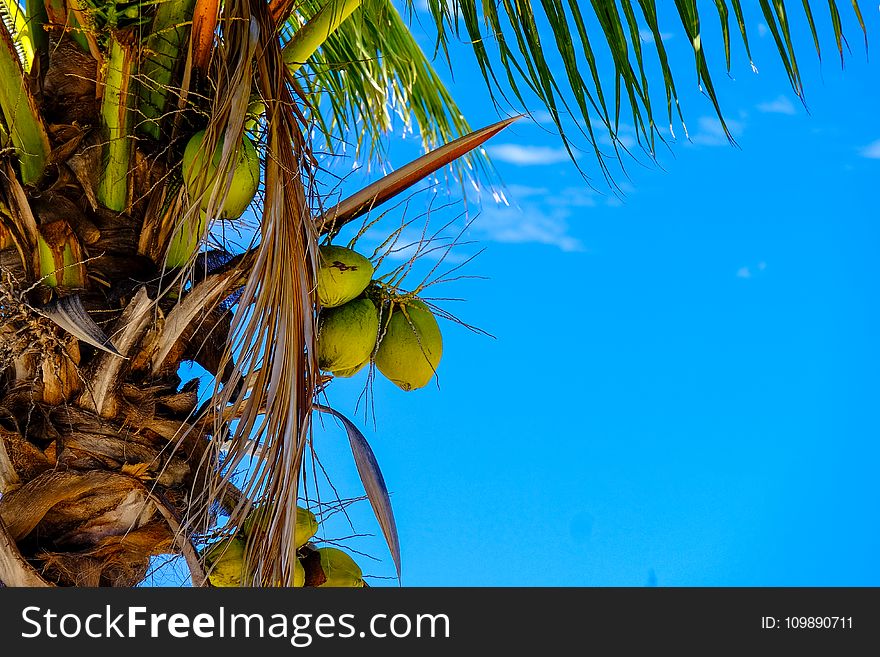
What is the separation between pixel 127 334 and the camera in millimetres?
1162

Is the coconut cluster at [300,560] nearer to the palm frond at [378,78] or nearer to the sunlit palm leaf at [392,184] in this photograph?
the sunlit palm leaf at [392,184]

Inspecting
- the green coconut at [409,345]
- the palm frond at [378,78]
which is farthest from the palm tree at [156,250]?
the palm frond at [378,78]

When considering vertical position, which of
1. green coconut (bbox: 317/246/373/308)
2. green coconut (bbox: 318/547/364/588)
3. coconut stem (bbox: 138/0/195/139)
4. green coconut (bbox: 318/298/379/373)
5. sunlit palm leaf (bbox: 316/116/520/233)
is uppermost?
coconut stem (bbox: 138/0/195/139)

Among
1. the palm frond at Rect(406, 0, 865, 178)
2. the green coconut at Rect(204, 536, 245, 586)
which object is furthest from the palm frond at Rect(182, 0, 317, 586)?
the palm frond at Rect(406, 0, 865, 178)

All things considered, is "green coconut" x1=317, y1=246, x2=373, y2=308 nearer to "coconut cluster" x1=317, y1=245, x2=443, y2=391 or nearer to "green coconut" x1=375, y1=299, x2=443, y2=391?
"coconut cluster" x1=317, y1=245, x2=443, y2=391

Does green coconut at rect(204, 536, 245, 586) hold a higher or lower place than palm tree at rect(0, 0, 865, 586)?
lower

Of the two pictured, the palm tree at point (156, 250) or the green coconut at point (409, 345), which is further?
the green coconut at point (409, 345)

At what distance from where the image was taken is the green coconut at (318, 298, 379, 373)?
122 cm

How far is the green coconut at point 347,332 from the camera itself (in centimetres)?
122

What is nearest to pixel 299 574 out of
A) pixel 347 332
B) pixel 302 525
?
pixel 302 525

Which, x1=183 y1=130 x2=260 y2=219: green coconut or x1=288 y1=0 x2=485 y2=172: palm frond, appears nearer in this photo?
x1=183 y1=130 x2=260 y2=219: green coconut

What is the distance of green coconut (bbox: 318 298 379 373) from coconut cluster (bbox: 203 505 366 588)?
0.74 feet

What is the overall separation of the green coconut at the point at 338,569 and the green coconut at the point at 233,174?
531 mm

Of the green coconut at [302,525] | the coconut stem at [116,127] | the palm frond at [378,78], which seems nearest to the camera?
the coconut stem at [116,127]
